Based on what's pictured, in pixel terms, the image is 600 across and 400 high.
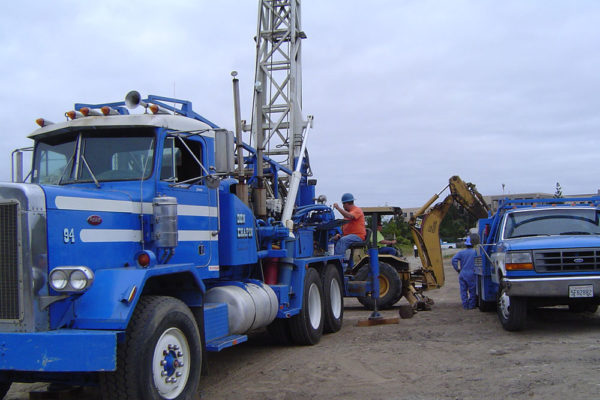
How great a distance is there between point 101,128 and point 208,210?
154 centimetres

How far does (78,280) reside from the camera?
5.04 meters

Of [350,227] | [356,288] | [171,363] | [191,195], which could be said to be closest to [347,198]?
[350,227]

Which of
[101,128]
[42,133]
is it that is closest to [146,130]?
[101,128]

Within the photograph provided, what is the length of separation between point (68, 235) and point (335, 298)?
6391 millimetres

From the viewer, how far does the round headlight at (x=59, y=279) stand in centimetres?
502

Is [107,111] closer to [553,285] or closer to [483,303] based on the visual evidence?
[553,285]

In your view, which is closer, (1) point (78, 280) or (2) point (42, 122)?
(1) point (78, 280)

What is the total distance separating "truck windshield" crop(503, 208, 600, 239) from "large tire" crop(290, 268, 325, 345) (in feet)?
11.4

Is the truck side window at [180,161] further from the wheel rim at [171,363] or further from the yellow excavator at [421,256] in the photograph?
the yellow excavator at [421,256]

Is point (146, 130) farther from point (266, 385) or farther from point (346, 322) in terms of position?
point (346, 322)

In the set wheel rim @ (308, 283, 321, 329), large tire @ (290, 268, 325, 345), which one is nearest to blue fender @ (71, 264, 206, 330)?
large tire @ (290, 268, 325, 345)

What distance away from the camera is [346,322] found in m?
11.9

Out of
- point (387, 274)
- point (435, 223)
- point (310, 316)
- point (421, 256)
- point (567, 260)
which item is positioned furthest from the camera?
point (435, 223)

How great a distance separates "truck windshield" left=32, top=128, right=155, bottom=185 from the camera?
6.29 metres
